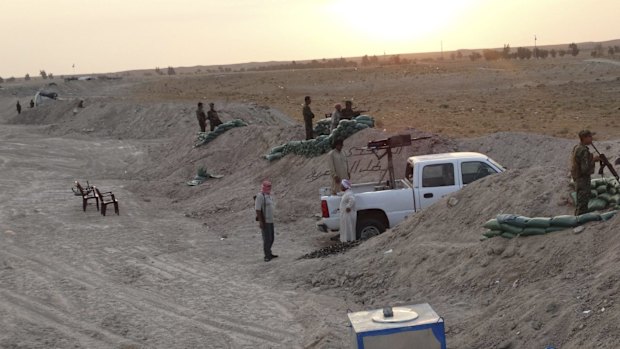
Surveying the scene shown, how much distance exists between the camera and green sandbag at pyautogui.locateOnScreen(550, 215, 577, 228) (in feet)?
33.3

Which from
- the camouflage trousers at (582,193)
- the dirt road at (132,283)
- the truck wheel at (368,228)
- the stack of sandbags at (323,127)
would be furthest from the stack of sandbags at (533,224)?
the stack of sandbags at (323,127)

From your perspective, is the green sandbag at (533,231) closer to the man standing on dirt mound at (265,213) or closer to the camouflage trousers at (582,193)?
the camouflage trousers at (582,193)

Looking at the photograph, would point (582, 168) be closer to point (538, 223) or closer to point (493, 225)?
point (538, 223)

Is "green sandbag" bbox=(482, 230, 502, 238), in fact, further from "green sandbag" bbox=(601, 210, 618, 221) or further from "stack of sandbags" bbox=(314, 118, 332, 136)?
"stack of sandbags" bbox=(314, 118, 332, 136)

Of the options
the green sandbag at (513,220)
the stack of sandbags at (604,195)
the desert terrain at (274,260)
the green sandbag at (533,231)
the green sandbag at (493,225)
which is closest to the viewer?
the desert terrain at (274,260)

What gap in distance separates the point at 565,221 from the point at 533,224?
1.47ft

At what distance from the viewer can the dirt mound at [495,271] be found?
8.30 m

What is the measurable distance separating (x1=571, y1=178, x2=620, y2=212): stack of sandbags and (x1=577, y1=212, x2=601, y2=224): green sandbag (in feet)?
1.48

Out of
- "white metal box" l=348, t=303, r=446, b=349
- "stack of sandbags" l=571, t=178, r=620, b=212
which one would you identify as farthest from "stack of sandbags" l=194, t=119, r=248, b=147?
"white metal box" l=348, t=303, r=446, b=349

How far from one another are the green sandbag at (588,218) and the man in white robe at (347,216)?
5.27 metres

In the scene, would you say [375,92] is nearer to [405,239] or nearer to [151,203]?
[151,203]

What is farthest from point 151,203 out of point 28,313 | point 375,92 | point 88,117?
point 375,92

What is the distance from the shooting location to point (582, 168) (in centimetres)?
1031

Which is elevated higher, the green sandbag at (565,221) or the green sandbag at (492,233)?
the green sandbag at (565,221)
